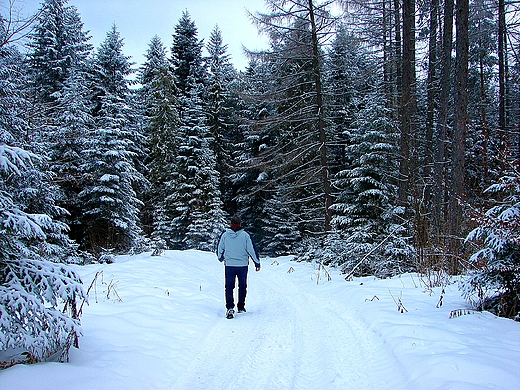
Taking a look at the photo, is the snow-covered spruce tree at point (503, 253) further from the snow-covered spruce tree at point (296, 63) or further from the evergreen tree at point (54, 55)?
the evergreen tree at point (54, 55)

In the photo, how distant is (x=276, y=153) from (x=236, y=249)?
9.18 m

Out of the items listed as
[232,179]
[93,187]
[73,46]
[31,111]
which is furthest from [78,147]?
[232,179]

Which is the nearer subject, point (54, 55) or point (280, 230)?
point (54, 55)

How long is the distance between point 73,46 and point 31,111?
1538 cm

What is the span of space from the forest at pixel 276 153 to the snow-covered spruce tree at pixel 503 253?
2 centimetres

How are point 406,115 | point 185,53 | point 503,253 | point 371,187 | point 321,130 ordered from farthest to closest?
point 185,53
point 321,130
point 371,187
point 406,115
point 503,253

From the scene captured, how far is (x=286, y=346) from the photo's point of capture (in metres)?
4.46

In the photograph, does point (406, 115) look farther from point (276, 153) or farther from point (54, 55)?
point (54, 55)

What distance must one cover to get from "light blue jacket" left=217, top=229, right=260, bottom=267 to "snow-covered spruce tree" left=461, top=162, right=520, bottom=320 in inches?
144

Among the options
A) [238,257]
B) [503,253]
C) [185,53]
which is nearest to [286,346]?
[238,257]

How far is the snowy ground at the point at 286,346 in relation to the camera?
10.1 ft

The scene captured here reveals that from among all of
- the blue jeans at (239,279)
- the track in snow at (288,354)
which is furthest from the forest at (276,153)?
the blue jeans at (239,279)

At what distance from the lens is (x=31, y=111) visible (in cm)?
930

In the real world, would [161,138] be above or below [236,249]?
above
